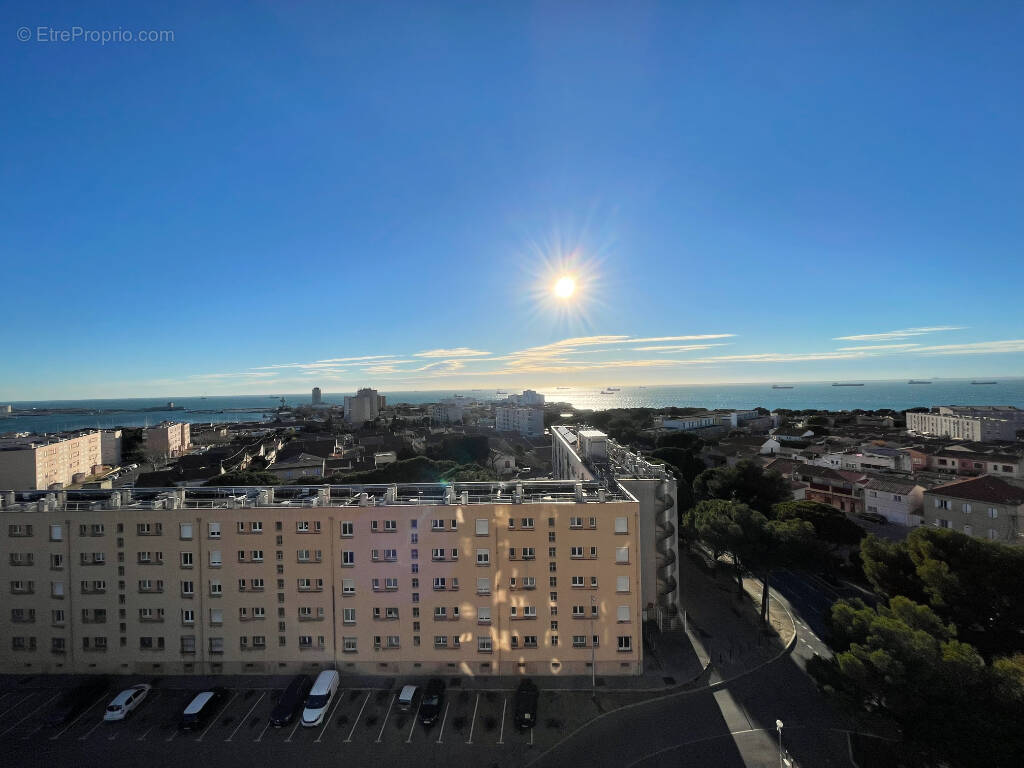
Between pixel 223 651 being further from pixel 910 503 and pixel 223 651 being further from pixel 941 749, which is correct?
pixel 910 503

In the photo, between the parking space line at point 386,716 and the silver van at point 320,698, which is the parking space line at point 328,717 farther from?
the parking space line at point 386,716

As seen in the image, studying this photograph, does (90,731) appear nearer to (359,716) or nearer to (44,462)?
(359,716)

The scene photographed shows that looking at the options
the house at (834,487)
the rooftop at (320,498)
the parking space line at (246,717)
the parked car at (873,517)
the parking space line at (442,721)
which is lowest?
the parking space line at (442,721)

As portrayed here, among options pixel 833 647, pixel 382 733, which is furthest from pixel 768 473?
pixel 382 733

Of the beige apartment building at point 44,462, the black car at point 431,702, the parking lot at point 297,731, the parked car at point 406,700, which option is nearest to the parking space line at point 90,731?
the parking lot at point 297,731

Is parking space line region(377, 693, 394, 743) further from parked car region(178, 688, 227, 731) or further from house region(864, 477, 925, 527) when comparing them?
house region(864, 477, 925, 527)

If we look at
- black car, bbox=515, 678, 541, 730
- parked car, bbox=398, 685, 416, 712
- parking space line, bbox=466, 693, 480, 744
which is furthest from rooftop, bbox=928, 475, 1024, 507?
parked car, bbox=398, 685, 416, 712
